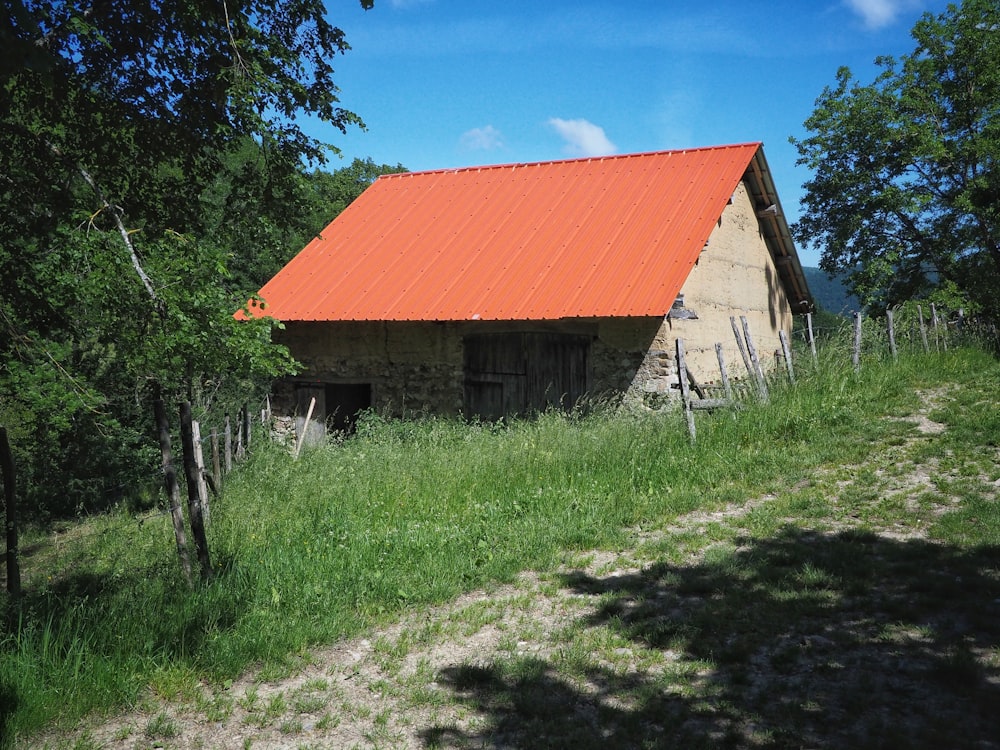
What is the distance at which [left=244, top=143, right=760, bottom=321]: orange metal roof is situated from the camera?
1246 centimetres

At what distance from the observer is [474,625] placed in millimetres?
5160

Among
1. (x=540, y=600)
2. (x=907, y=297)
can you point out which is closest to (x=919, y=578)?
(x=540, y=600)

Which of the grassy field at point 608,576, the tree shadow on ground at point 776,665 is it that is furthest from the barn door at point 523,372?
the tree shadow on ground at point 776,665

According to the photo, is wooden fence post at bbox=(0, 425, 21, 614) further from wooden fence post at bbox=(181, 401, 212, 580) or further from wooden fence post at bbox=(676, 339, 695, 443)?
wooden fence post at bbox=(676, 339, 695, 443)

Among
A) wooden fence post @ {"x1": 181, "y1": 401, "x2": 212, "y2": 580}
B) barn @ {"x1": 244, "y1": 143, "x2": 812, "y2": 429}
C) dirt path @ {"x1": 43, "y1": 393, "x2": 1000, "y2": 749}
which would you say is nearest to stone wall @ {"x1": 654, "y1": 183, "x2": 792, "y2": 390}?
barn @ {"x1": 244, "y1": 143, "x2": 812, "y2": 429}

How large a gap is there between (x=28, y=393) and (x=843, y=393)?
30.6 ft

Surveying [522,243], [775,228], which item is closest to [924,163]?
[775,228]

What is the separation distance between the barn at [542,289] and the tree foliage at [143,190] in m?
5.86

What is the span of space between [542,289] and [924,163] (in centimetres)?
1466

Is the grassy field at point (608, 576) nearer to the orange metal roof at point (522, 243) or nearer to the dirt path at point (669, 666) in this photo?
the dirt path at point (669, 666)

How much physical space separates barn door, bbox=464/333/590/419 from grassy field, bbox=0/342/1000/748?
2406 millimetres

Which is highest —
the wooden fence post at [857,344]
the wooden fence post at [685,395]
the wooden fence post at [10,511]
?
the wooden fence post at [857,344]

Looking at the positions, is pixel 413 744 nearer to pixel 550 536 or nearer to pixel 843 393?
pixel 550 536

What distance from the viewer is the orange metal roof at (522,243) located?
12.5 metres
